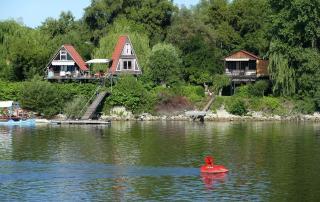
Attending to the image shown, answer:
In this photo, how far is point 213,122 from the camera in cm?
8769

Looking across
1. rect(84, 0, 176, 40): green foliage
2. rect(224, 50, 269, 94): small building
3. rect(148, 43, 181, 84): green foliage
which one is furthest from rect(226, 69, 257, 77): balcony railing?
rect(84, 0, 176, 40): green foliage

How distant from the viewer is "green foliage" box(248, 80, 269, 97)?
93.4 m

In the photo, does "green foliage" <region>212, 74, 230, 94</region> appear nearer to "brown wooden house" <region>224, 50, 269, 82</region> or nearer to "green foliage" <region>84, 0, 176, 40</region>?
"brown wooden house" <region>224, 50, 269, 82</region>

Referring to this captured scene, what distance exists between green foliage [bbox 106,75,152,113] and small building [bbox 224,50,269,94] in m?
12.8

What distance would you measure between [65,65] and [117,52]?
668 centimetres

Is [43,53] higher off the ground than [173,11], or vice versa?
[173,11]

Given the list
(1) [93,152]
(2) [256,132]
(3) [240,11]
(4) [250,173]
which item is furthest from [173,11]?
(4) [250,173]

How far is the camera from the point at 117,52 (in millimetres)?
98688

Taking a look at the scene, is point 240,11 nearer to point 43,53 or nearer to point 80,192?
point 43,53

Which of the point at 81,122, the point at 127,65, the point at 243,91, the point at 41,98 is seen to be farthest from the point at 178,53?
the point at 81,122

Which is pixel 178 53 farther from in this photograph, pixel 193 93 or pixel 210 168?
pixel 210 168

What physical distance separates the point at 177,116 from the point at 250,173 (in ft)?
138

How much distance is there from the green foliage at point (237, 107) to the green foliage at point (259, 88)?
129 inches

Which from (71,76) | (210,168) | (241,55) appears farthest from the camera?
(241,55)
